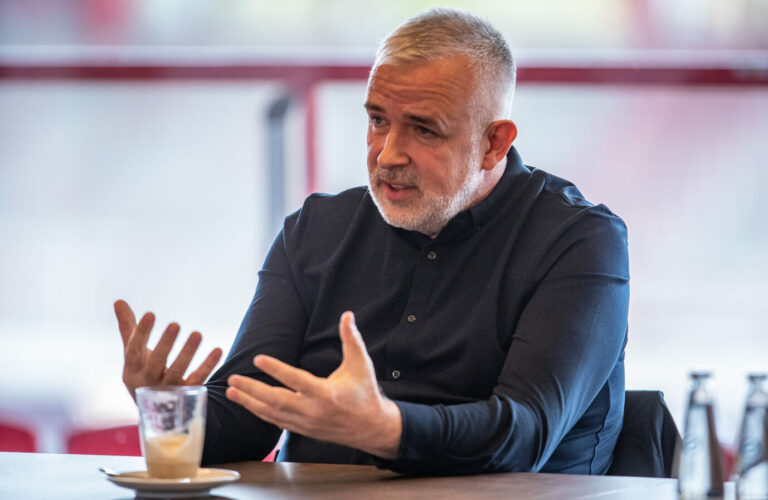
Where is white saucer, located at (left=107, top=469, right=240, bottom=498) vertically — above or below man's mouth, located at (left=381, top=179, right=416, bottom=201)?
below

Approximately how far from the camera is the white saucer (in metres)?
1.18

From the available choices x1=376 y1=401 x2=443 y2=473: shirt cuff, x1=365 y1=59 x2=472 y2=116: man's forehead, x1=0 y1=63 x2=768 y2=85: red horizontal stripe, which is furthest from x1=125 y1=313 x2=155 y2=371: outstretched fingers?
x1=0 y1=63 x2=768 y2=85: red horizontal stripe

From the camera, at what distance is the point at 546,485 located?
1287 mm

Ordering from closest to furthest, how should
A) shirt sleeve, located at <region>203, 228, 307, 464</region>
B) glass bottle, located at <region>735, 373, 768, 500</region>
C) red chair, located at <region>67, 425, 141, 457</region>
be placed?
glass bottle, located at <region>735, 373, 768, 500</region> → shirt sleeve, located at <region>203, 228, 307, 464</region> → red chair, located at <region>67, 425, 141, 457</region>

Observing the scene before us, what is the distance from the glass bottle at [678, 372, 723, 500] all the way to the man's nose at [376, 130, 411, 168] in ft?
2.42

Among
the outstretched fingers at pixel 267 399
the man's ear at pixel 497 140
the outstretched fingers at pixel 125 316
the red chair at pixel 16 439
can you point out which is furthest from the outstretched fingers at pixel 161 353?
the red chair at pixel 16 439

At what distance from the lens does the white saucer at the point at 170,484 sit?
1184 mm

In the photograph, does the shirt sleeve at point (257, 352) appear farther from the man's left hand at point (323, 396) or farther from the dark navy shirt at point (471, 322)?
the man's left hand at point (323, 396)

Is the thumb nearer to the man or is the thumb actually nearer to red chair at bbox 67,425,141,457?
the man

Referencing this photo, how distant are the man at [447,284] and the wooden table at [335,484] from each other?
119 millimetres

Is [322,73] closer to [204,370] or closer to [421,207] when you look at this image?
[421,207]

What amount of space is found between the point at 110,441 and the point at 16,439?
1.08 feet

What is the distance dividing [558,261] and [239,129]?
7.08 feet

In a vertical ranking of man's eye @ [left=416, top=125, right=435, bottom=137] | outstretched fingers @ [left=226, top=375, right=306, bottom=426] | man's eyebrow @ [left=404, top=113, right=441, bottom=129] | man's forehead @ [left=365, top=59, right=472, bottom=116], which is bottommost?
outstretched fingers @ [left=226, top=375, right=306, bottom=426]
